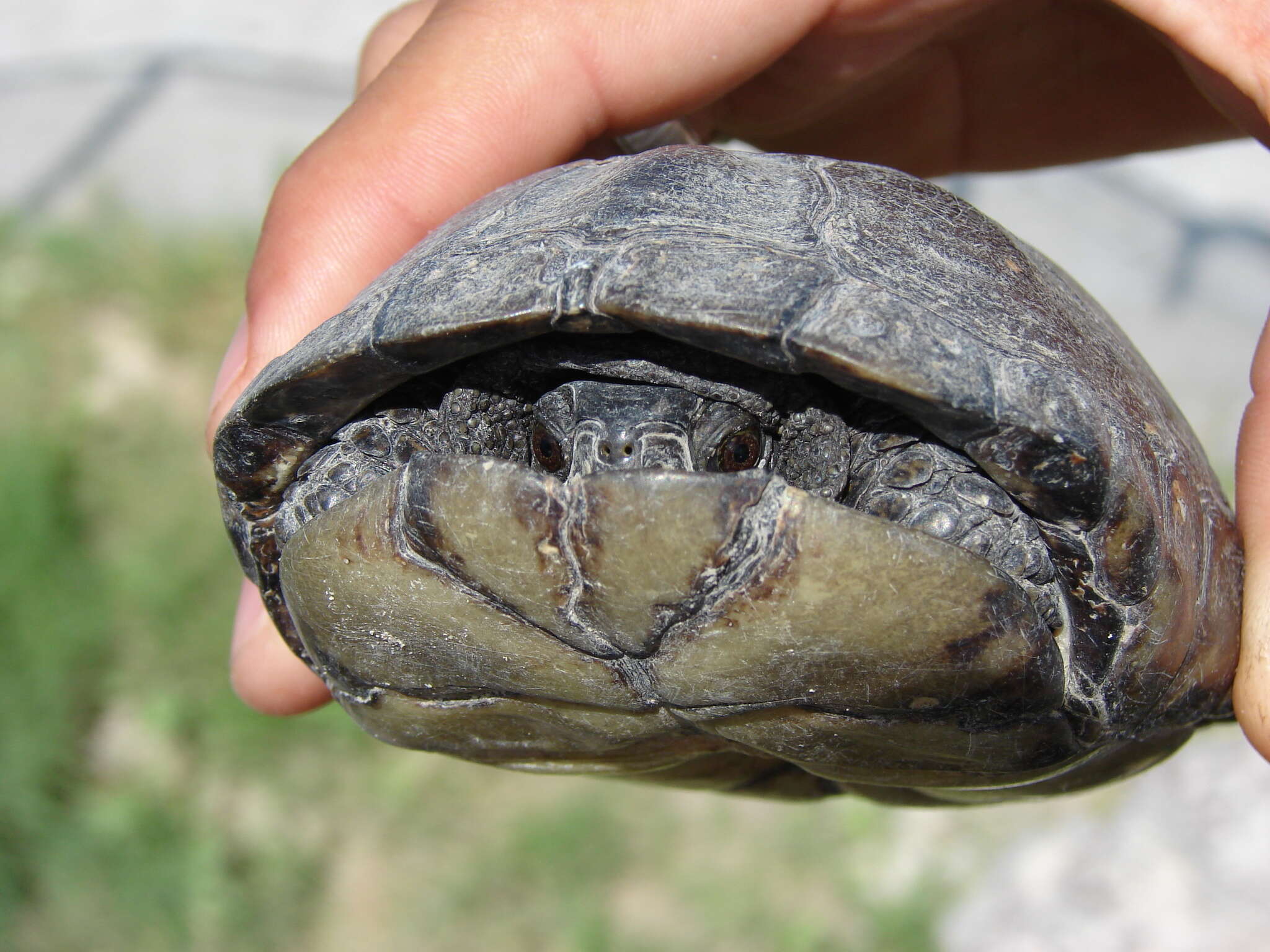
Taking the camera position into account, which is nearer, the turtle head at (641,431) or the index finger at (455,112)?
the turtle head at (641,431)

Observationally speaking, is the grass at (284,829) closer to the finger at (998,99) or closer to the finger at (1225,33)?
the finger at (998,99)

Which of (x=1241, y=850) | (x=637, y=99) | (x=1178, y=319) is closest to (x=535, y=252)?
(x=637, y=99)

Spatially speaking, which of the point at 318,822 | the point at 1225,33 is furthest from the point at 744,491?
the point at 318,822

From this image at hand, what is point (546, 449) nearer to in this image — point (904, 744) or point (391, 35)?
point (904, 744)

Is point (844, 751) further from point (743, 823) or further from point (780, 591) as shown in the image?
point (743, 823)

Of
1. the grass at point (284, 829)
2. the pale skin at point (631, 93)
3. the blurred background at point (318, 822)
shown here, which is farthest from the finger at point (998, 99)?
the grass at point (284, 829)

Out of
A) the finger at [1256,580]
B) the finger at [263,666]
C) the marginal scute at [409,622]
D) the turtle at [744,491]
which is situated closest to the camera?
the turtle at [744,491]

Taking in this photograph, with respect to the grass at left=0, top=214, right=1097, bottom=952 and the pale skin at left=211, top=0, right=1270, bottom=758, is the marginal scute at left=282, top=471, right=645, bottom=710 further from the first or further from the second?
the grass at left=0, top=214, right=1097, bottom=952
